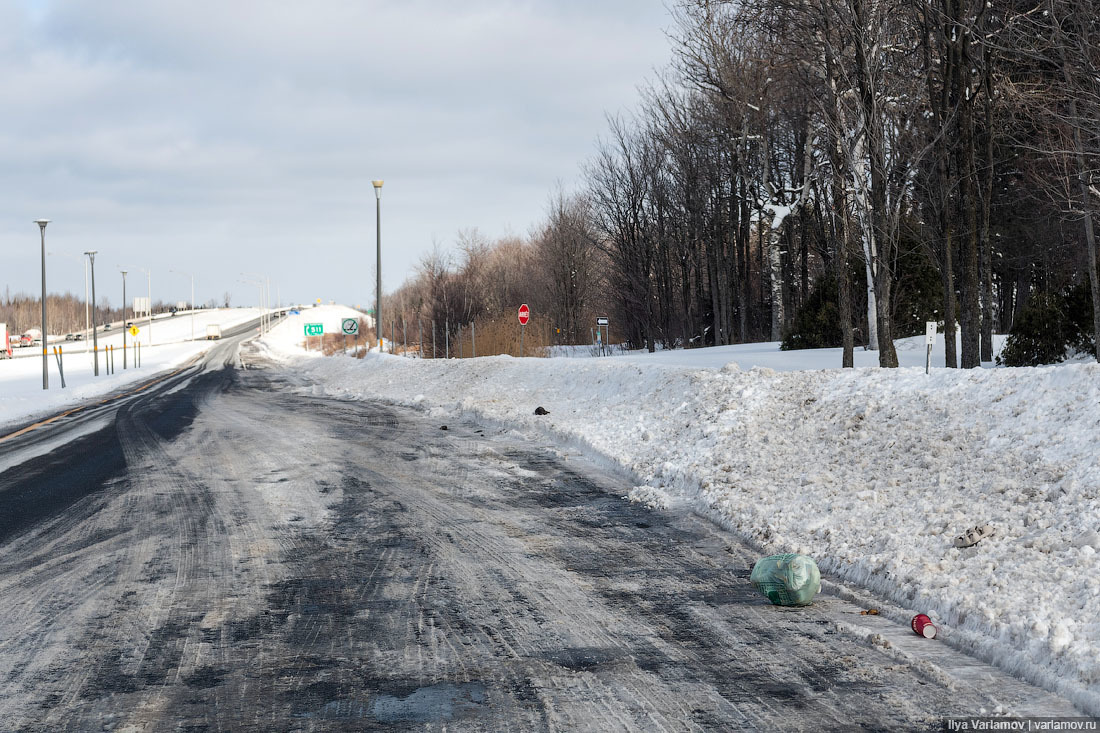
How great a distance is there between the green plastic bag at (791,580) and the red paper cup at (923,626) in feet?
2.47

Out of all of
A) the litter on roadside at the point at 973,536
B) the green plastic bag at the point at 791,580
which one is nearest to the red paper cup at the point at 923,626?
the green plastic bag at the point at 791,580

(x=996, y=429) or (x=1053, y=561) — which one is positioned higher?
(x=996, y=429)

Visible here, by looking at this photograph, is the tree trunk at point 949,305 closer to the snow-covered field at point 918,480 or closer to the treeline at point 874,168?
the treeline at point 874,168

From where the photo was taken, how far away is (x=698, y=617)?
18.1 ft

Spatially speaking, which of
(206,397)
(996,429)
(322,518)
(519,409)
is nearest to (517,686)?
(322,518)

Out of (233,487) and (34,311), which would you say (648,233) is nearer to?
(233,487)

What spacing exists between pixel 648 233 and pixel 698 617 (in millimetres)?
43787

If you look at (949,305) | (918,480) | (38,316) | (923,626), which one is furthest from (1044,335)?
(38,316)

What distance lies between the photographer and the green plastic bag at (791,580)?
580cm

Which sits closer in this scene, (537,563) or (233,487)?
(537,563)

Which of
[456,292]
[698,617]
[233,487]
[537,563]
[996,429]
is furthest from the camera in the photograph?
[456,292]

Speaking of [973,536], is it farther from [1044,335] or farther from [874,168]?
[1044,335]

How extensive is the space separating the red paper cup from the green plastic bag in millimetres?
753

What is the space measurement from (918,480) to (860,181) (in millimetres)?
11212
